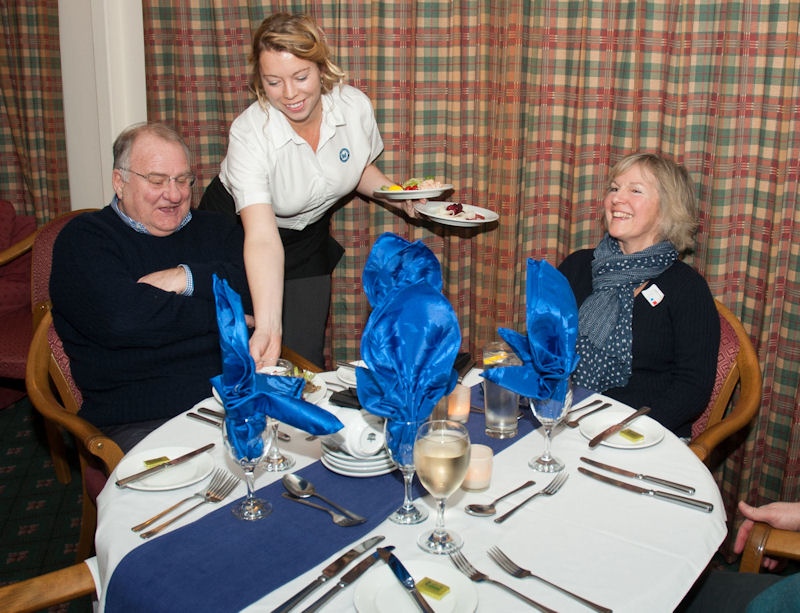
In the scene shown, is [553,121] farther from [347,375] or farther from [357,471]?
[357,471]

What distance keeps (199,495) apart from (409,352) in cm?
50

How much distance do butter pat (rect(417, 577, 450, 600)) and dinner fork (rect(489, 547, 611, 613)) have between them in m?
0.11

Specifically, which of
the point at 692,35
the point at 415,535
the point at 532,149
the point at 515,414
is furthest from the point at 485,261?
the point at 415,535

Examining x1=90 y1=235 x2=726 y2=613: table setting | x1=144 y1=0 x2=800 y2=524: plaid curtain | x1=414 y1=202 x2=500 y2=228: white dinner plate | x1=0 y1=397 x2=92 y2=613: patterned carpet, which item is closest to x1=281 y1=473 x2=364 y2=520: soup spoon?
x1=90 y1=235 x2=726 y2=613: table setting

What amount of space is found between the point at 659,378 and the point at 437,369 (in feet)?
3.86

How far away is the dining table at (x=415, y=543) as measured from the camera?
3.66ft

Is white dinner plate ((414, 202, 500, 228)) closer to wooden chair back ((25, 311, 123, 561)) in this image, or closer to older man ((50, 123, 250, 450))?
older man ((50, 123, 250, 450))

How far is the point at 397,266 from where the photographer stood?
60.2 inches

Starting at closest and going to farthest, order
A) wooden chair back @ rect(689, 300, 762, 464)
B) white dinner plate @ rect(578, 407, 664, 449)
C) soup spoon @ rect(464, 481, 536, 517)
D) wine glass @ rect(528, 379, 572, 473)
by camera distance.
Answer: soup spoon @ rect(464, 481, 536, 517) → wine glass @ rect(528, 379, 572, 473) → white dinner plate @ rect(578, 407, 664, 449) → wooden chair back @ rect(689, 300, 762, 464)

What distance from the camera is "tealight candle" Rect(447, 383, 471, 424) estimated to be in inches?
65.1

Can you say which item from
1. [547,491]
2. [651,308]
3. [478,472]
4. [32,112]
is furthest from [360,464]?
[32,112]

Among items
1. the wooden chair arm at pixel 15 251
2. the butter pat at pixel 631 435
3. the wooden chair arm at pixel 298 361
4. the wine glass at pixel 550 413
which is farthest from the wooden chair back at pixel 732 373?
the wooden chair arm at pixel 15 251

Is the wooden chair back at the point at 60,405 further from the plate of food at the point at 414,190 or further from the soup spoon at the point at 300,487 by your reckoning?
the plate of food at the point at 414,190

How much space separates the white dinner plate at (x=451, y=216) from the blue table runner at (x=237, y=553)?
132 cm
